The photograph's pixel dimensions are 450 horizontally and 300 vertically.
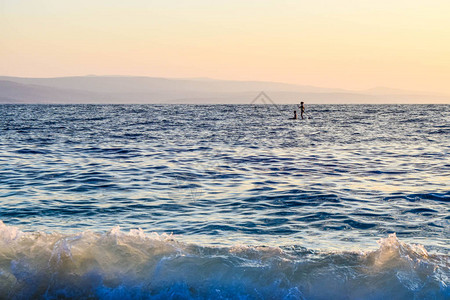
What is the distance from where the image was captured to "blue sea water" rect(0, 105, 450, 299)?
333 inches

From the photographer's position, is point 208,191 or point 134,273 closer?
point 134,273

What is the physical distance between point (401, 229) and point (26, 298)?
23.7 ft

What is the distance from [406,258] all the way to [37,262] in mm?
5887

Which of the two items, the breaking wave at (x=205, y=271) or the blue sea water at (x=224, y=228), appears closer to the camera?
the breaking wave at (x=205, y=271)

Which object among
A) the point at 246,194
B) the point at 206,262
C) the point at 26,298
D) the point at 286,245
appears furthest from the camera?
the point at 246,194

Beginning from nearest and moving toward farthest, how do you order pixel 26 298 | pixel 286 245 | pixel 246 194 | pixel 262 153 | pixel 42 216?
pixel 26 298 → pixel 286 245 → pixel 42 216 → pixel 246 194 → pixel 262 153

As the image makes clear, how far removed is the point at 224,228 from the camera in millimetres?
11453

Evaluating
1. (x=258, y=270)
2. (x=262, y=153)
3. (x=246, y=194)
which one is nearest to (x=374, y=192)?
(x=246, y=194)

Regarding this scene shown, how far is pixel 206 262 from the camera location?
8.97 m

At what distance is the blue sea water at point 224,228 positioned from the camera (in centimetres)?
847

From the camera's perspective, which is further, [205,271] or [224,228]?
[224,228]

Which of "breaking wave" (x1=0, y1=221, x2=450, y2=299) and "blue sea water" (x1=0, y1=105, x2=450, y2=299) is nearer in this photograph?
"breaking wave" (x1=0, y1=221, x2=450, y2=299)

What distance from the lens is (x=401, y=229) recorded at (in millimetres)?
11344

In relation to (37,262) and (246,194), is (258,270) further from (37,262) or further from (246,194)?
(246,194)
